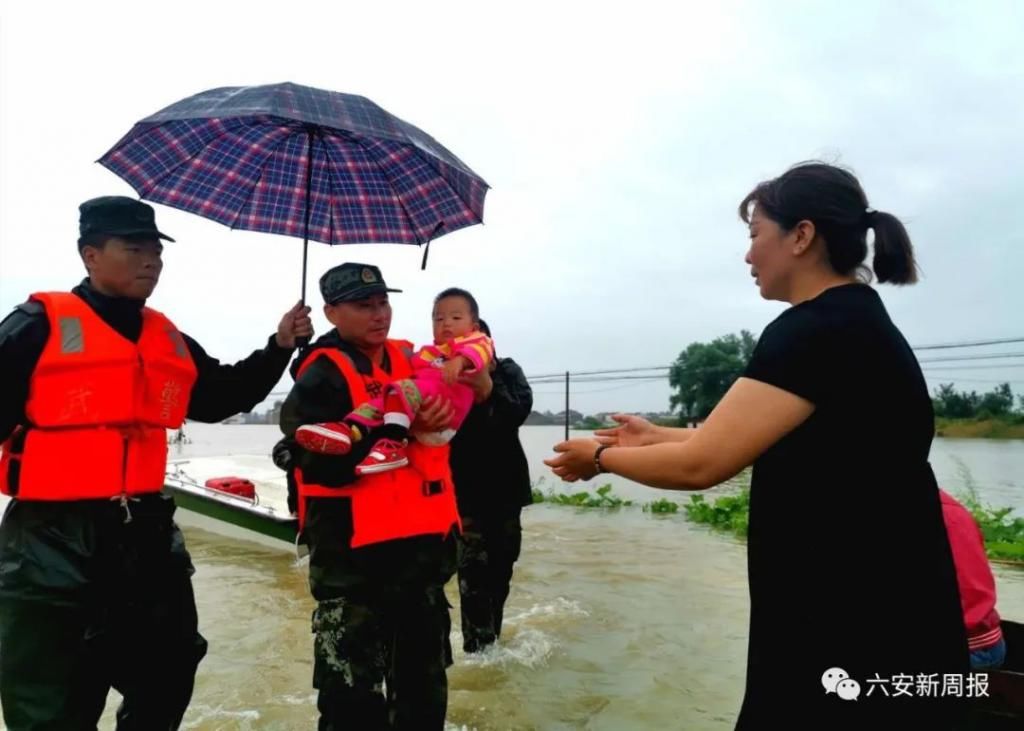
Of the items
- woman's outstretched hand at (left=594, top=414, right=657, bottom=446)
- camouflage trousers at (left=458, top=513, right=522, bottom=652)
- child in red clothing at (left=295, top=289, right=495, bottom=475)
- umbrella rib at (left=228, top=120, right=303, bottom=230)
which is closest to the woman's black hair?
woman's outstretched hand at (left=594, top=414, right=657, bottom=446)

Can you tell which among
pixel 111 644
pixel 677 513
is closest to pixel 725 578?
pixel 677 513

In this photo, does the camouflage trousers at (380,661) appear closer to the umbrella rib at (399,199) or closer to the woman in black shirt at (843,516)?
the woman in black shirt at (843,516)

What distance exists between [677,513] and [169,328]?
9.71 metres

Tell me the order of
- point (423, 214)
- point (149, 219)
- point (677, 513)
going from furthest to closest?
point (677, 513) < point (423, 214) < point (149, 219)

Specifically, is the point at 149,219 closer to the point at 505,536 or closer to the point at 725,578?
the point at 505,536

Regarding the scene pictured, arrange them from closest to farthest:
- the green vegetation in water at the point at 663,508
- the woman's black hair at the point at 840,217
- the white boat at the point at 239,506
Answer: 1. the woman's black hair at the point at 840,217
2. the white boat at the point at 239,506
3. the green vegetation in water at the point at 663,508

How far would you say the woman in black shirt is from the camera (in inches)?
61.8

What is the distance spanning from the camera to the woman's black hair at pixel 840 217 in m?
1.75

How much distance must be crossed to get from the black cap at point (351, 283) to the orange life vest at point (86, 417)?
0.74 m

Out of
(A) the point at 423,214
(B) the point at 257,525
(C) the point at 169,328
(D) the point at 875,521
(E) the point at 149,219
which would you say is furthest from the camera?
(B) the point at 257,525

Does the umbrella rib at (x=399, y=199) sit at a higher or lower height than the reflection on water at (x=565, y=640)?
higher

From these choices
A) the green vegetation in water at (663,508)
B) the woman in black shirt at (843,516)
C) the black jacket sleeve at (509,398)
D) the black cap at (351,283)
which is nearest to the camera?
the woman in black shirt at (843,516)

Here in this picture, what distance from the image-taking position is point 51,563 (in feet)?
7.95

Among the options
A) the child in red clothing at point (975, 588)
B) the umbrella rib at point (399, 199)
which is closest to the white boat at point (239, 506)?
the umbrella rib at point (399, 199)
